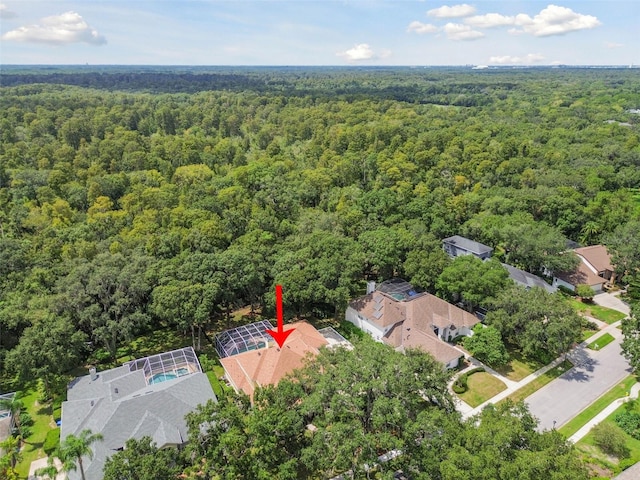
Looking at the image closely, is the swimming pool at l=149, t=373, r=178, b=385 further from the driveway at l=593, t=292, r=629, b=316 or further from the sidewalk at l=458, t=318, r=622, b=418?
the driveway at l=593, t=292, r=629, b=316

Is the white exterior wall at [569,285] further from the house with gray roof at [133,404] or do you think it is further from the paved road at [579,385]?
the house with gray roof at [133,404]

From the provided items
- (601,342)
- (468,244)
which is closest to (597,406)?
(601,342)

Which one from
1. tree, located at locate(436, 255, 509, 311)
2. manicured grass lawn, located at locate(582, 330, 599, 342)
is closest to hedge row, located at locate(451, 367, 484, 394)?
tree, located at locate(436, 255, 509, 311)

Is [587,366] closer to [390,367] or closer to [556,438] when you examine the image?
[556,438]

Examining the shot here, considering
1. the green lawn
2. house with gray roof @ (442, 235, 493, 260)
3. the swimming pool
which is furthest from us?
house with gray roof @ (442, 235, 493, 260)

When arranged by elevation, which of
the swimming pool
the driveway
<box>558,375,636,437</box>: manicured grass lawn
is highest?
the swimming pool

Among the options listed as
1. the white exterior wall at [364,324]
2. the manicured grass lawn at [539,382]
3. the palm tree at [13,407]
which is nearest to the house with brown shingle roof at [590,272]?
the manicured grass lawn at [539,382]

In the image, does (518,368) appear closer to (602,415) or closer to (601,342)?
(602,415)
